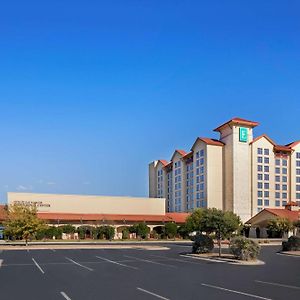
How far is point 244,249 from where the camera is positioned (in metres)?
25.6

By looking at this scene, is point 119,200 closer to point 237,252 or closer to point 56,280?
point 237,252

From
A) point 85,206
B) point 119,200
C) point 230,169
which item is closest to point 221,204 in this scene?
point 230,169

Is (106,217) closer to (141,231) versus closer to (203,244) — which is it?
(141,231)

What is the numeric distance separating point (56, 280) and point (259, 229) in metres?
78.2

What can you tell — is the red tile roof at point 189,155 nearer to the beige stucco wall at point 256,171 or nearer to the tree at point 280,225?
the beige stucco wall at point 256,171

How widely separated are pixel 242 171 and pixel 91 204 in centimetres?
3393

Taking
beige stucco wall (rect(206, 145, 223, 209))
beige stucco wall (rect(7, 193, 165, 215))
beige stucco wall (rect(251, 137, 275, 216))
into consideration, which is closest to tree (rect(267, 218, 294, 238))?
beige stucco wall (rect(251, 137, 275, 216))

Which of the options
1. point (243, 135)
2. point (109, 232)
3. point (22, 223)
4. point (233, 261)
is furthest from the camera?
point (243, 135)

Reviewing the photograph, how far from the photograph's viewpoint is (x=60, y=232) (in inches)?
2616

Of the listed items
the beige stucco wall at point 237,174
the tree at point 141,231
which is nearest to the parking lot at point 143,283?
the tree at point 141,231

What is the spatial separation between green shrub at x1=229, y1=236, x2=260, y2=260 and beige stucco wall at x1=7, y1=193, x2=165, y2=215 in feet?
189

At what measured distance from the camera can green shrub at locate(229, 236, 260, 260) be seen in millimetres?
25516

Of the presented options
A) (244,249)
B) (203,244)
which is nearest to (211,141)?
(203,244)

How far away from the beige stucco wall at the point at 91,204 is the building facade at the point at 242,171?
14.7m
